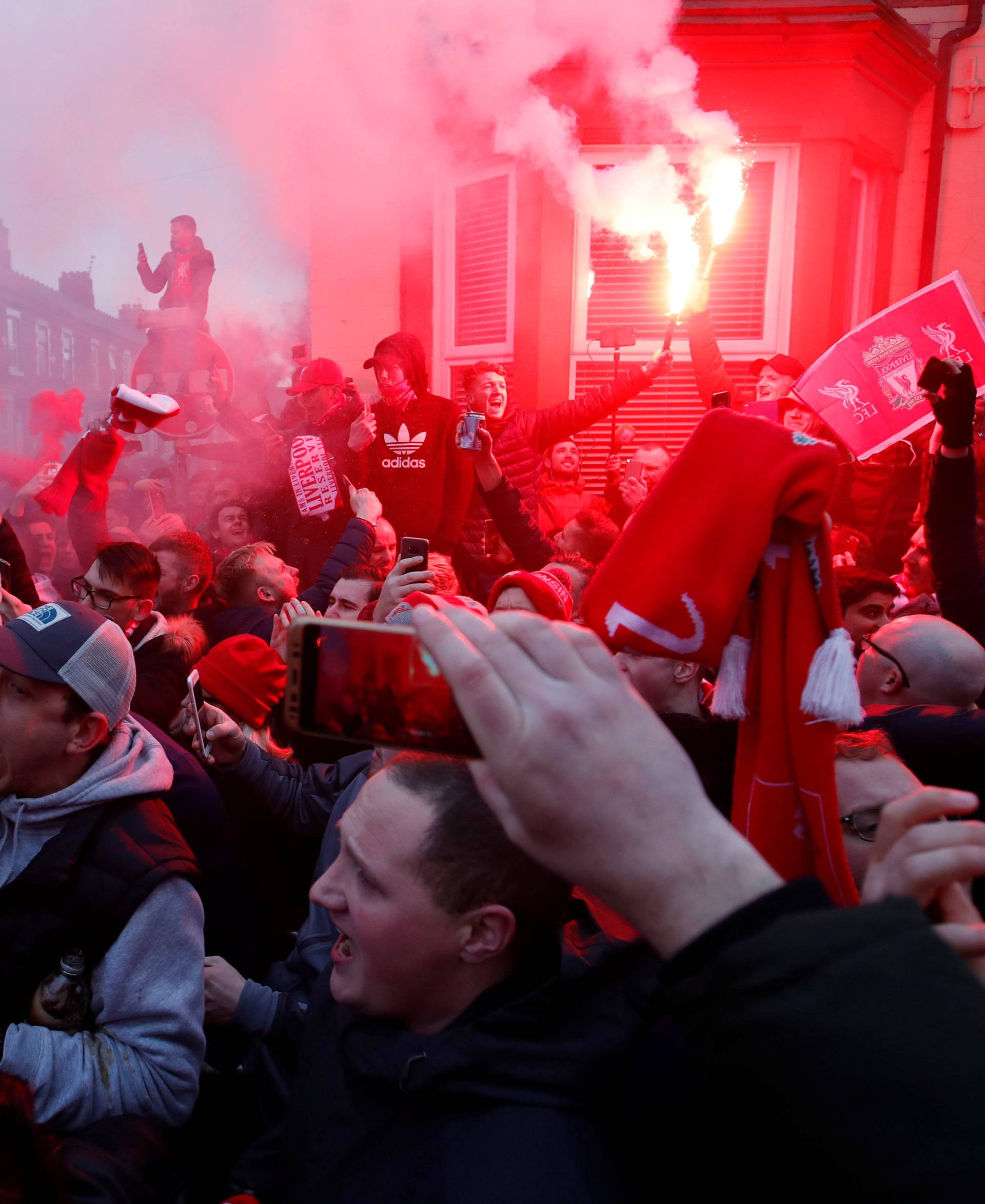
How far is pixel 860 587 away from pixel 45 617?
10.1 feet

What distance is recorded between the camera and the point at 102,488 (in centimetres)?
593

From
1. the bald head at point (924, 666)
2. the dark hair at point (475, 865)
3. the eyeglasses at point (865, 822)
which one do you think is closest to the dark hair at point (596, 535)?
the bald head at point (924, 666)

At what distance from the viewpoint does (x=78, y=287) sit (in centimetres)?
716

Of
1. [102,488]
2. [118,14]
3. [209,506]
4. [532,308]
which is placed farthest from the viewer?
[532,308]

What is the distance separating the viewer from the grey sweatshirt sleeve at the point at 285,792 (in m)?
2.81

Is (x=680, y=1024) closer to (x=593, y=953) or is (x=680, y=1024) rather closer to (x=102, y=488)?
(x=593, y=953)

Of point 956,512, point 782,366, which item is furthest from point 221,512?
point 956,512

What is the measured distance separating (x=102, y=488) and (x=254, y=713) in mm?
3464

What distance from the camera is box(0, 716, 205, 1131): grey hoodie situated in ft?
5.60

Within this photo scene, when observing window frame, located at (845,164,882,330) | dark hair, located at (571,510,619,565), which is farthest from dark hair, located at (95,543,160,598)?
window frame, located at (845,164,882,330)

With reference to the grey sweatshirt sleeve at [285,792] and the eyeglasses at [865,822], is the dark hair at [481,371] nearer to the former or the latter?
the grey sweatshirt sleeve at [285,792]

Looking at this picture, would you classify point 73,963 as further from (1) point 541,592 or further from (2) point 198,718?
(1) point 541,592

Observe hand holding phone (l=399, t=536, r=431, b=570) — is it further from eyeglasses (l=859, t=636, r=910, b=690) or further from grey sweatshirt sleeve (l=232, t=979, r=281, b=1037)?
eyeglasses (l=859, t=636, r=910, b=690)

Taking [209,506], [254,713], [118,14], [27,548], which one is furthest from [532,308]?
[254,713]
